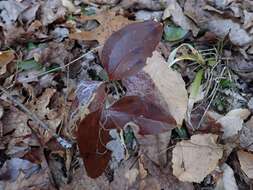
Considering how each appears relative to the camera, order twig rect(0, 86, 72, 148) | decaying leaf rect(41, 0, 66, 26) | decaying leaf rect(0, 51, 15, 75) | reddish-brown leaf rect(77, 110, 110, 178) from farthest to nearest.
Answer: decaying leaf rect(41, 0, 66, 26) < decaying leaf rect(0, 51, 15, 75) < twig rect(0, 86, 72, 148) < reddish-brown leaf rect(77, 110, 110, 178)

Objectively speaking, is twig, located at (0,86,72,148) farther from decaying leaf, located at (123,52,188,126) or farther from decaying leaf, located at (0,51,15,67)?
decaying leaf, located at (123,52,188,126)

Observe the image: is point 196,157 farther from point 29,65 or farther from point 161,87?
point 29,65

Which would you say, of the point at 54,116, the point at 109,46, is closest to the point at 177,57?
the point at 109,46

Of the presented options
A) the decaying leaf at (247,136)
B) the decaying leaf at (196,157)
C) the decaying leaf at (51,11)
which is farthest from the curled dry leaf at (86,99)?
the decaying leaf at (247,136)

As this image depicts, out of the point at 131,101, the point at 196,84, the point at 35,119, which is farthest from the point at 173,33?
the point at 35,119

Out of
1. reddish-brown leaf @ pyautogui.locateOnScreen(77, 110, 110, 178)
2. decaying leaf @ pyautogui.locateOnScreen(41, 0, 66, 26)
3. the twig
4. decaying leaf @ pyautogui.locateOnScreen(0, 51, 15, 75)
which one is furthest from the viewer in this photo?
decaying leaf @ pyautogui.locateOnScreen(41, 0, 66, 26)

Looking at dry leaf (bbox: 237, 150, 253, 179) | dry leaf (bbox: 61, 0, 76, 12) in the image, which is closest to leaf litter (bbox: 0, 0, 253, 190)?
dry leaf (bbox: 237, 150, 253, 179)
